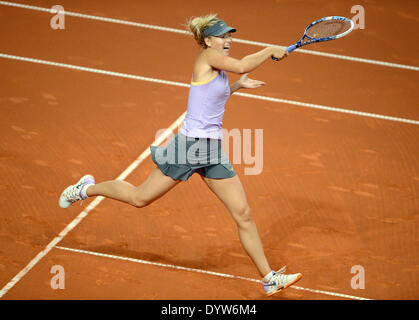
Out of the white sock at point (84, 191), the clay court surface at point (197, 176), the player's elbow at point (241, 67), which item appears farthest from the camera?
the white sock at point (84, 191)

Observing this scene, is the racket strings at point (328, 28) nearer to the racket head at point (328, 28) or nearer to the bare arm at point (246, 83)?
the racket head at point (328, 28)

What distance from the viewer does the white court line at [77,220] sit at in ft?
19.5

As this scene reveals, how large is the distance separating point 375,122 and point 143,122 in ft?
9.51

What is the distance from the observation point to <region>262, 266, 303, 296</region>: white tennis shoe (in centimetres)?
573

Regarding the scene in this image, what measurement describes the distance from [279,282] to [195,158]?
121 centimetres

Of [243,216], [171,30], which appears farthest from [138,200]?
[171,30]

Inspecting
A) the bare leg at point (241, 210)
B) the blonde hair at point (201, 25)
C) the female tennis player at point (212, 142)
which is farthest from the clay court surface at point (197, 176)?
the blonde hair at point (201, 25)

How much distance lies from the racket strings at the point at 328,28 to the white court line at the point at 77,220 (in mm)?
2737

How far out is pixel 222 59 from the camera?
5324mm

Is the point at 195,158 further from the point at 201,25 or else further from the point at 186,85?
the point at 186,85

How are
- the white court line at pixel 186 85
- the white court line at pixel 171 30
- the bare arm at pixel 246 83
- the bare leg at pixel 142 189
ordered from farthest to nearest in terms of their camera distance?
the white court line at pixel 171 30 → the white court line at pixel 186 85 → the bare leg at pixel 142 189 → the bare arm at pixel 246 83

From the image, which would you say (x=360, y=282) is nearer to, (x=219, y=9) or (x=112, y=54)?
(x=112, y=54)

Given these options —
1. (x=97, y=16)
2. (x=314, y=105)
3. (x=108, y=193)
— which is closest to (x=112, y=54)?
(x=97, y=16)

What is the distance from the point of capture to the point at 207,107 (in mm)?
5469
